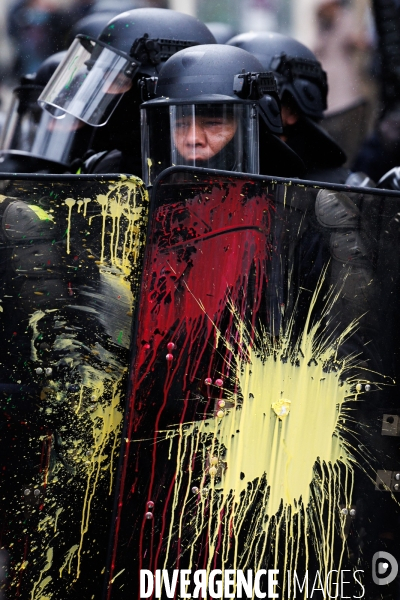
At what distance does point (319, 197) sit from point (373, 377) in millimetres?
470

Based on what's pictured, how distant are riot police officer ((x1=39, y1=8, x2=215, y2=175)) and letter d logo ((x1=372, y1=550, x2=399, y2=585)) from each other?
1833mm

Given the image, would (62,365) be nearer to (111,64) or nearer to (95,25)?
(111,64)

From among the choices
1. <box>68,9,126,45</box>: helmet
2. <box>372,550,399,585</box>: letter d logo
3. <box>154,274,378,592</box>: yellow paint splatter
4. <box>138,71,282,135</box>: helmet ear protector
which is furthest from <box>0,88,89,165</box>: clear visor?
<box>372,550,399,585</box>: letter d logo

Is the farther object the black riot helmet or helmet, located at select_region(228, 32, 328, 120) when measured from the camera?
helmet, located at select_region(228, 32, 328, 120)

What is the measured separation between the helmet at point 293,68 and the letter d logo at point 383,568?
2612mm

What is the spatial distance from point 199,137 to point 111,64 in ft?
3.41

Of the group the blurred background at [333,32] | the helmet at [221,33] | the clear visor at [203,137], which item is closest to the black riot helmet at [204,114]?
the clear visor at [203,137]

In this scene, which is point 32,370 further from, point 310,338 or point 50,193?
point 310,338

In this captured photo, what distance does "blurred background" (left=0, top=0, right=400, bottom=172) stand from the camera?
649 centimetres

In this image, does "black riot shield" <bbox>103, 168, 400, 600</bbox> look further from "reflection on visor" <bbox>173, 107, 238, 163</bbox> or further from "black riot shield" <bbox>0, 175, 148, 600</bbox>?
"reflection on visor" <bbox>173, 107, 238, 163</bbox>

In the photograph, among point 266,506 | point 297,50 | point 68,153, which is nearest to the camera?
point 266,506

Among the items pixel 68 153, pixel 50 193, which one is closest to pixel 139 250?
pixel 50 193

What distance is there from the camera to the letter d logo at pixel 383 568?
2.11 meters

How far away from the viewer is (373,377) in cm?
207
